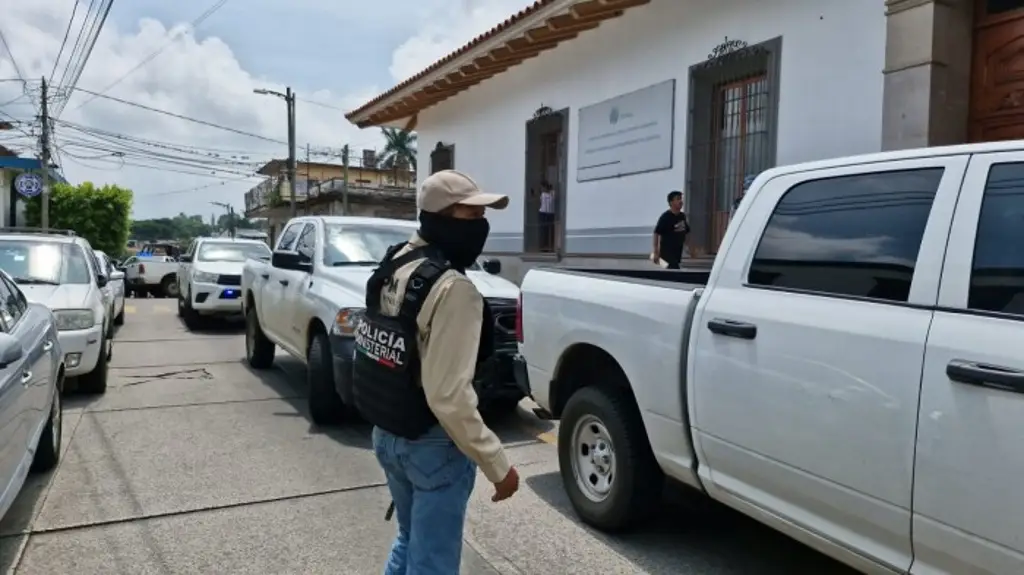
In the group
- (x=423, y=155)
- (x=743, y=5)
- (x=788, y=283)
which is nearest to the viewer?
(x=788, y=283)

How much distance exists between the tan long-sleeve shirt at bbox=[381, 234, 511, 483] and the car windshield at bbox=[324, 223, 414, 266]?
464cm

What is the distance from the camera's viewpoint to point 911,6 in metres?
6.90

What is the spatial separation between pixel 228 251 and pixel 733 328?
1246 cm

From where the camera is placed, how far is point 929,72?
6.74 meters

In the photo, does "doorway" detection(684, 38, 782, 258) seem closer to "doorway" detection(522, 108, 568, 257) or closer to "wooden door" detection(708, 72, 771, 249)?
"wooden door" detection(708, 72, 771, 249)

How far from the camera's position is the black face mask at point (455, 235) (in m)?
2.35

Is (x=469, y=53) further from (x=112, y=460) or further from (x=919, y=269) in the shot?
(x=919, y=269)

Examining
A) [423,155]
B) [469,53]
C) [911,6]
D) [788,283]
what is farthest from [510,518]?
[423,155]

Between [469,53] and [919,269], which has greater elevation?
[469,53]

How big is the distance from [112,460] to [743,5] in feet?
26.5

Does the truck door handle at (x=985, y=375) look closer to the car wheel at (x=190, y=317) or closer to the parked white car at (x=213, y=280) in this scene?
the parked white car at (x=213, y=280)

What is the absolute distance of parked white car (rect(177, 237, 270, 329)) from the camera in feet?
39.7

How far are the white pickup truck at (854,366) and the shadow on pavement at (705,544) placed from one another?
8.6 inches

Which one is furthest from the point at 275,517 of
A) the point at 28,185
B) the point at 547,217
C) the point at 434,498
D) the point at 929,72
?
the point at 28,185
